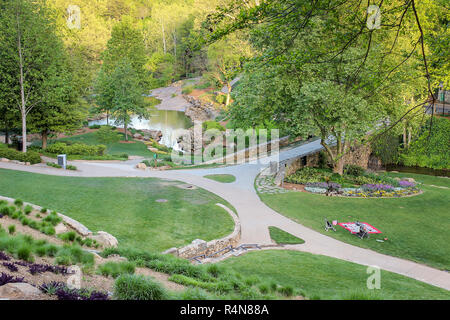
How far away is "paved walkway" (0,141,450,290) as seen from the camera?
1052 cm

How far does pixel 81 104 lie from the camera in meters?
31.4

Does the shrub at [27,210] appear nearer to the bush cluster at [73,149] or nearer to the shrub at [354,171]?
the bush cluster at [73,149]

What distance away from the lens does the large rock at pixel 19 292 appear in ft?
14.8

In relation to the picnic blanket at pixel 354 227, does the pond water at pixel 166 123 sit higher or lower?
higher

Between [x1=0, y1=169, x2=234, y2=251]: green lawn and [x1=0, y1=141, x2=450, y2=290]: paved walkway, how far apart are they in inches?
41.0

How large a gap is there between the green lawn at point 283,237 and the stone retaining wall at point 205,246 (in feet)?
4.37

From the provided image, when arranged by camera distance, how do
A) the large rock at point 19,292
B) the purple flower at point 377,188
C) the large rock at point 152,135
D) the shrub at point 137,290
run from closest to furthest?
the large rock at point 19,292 < the shrub at point 137,290 < the purple flower at point 377,188 < the large rock at point 152,135

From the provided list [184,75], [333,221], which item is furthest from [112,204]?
[184,75]

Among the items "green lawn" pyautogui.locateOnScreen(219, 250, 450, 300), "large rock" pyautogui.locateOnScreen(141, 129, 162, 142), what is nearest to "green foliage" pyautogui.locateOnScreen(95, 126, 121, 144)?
"large rock" pyautogui.locateOnScreen(141, 129, 162, 142)

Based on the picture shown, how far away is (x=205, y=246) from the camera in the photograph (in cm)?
1049

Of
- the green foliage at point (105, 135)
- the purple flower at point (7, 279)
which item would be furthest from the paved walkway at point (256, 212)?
the purple flower at point (7, 279)

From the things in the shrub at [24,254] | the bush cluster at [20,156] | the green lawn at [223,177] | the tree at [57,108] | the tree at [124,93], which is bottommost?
the shrub at [24,254]

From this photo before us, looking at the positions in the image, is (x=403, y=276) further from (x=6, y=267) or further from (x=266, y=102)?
(x=266, y=102)

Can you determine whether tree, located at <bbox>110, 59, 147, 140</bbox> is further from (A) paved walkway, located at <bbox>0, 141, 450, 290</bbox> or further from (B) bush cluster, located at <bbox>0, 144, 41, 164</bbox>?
(B) bush cluster, located at <bbox>0, 144, 41, 164</bbox>
